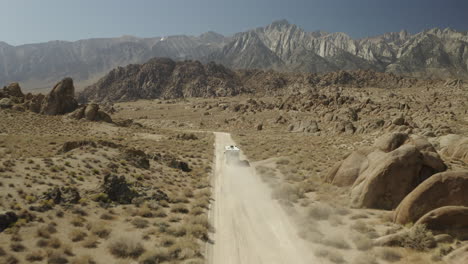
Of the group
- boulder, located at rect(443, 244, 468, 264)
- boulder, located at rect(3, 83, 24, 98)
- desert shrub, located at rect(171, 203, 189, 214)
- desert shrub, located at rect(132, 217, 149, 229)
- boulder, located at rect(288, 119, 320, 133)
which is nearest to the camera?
boulder, located at rect(443, 244, 468, 264)

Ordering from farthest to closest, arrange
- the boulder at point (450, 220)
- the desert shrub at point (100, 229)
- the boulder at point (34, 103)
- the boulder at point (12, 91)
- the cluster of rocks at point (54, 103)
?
the boulder at point (12, 91) < the boulder at point (34, 103) < the cluster of rocks at point (54, 103) < the desert shrub at point (100, 229) < the boulder at point (450, 220)

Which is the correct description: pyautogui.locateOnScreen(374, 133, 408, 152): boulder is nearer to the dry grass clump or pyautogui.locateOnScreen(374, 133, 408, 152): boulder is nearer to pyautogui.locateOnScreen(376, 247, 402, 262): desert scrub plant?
pyautogui.locateOnScreen(376, 247, 402, 262): desert scrub plant

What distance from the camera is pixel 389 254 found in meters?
9.56

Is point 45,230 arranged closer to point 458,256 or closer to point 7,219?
point 7,219


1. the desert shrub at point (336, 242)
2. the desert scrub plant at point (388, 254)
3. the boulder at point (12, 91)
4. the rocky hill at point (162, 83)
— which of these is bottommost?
the desert shrub at point (336, 242)

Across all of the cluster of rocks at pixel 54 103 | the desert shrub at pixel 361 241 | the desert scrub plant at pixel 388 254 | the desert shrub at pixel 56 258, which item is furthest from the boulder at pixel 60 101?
the desert scrub plant at pixel 388 254

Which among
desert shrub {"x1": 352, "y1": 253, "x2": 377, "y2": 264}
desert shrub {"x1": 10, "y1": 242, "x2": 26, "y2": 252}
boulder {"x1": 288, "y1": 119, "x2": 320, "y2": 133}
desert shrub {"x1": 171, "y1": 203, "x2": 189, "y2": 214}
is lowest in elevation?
desert shrub {"x1": 171, "y1": 203, "x2": 189, "y2": 214}

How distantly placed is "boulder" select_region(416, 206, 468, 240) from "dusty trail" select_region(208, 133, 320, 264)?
4.86 metres

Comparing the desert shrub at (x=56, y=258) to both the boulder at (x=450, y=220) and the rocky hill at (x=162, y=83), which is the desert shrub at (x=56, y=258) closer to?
the boulder at (x=450, y=220)

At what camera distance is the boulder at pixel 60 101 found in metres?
55.6

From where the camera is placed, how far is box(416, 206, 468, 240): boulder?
10.1 meters

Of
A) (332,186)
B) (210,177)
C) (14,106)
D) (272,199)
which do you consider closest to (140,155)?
(210,177)

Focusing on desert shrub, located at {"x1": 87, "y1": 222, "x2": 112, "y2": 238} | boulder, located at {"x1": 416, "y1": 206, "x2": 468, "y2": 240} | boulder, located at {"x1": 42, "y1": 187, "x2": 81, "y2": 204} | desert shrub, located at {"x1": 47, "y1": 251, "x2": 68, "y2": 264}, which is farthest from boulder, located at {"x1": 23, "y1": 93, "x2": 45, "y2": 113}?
boulder, located at {"x1": 416, "y1": 206, "x2": 468, "y2": 240}

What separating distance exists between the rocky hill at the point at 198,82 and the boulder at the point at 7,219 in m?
153
